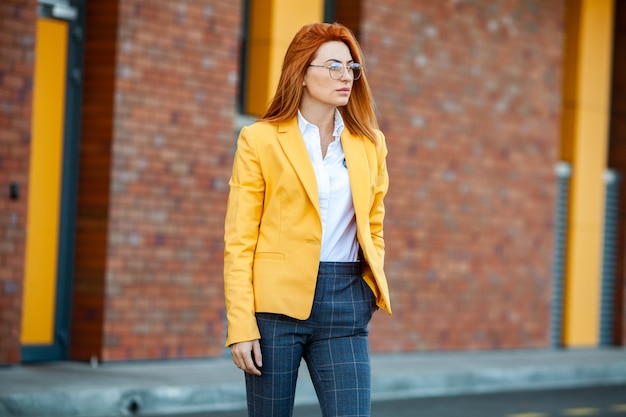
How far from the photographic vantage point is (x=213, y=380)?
31.4 ft

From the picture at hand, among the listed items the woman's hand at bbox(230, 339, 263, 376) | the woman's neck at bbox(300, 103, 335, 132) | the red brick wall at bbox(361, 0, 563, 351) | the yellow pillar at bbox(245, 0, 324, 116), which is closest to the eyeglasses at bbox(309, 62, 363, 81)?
the woman's neck at bbox(300, 103, 335, 132)

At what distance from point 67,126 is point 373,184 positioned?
A: 658 centimetres

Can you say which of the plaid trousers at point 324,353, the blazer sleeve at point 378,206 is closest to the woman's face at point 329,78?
the blazer sleeve at point 378,206

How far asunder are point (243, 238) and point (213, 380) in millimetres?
5657

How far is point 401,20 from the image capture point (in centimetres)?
1318

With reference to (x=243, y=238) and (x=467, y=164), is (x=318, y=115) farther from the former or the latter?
(x=467, y=164)

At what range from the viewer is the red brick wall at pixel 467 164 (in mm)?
13213

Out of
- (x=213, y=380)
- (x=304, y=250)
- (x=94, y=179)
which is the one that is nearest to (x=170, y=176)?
(x=94, y=179)

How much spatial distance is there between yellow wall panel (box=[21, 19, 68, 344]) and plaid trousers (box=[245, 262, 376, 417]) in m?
6.37

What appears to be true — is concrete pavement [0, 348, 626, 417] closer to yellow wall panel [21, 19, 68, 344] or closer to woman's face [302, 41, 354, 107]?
yellow wall panel [21, 19, 68, 344]

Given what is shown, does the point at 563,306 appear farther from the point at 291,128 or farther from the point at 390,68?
the point at 291,128

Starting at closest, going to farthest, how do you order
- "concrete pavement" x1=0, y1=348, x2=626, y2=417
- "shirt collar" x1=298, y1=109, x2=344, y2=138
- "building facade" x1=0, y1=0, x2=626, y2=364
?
1. "shirt collar" x1=298, y1=109, x2=344, y2=138
2. "concrete pavement" x1=0, y1=348, x2=626, y2=417
3. "building facade" x1=0, y1=0, x2=626, y2=364

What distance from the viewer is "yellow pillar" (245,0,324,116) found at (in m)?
11.9

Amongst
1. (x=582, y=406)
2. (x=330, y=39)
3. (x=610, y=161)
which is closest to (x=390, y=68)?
(x=582, y=406)
